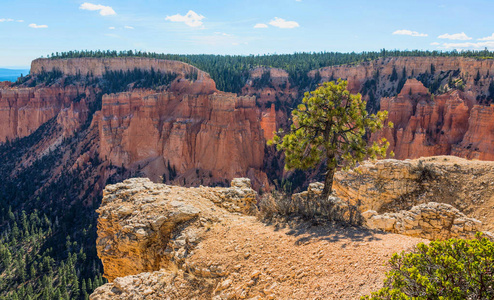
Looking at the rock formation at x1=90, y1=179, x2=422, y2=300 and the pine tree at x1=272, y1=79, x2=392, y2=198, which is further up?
the pine tree at x1=272, y1=79, x2=392, y2=198

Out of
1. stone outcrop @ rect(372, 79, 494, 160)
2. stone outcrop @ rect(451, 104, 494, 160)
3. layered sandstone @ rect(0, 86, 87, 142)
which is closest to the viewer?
stone outcrop @ rect(451, 104, 494, 160)

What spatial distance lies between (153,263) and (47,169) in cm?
5989

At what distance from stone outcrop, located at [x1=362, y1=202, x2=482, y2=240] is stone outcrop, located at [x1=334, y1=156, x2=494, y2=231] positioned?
270 cm

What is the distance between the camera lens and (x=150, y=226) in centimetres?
1032

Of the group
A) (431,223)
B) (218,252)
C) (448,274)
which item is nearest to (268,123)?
(431,223)

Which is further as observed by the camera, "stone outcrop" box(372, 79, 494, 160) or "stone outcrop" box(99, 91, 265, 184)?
"stone outcrop" box(99, 91, 265, 184)

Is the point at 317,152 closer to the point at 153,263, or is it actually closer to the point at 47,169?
the point at 153,263

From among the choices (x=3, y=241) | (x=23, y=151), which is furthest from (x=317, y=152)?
(x=23, y=151)

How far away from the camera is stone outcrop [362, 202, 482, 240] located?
417 inches

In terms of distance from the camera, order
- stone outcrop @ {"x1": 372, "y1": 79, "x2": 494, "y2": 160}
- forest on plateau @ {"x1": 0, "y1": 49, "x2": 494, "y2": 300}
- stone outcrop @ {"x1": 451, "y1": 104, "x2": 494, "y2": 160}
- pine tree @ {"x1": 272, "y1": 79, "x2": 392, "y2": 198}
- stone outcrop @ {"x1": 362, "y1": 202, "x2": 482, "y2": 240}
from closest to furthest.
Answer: stone outcrop @ {"x1": 362, "y1": 202, "x2": 482, "y2": 240}, pine tree @ {"x1": 272, "y1": 79, "x2": 392, "y2": 198}, forest on plateau @ {"x1": 0, "y1": 49, "x2": 494, "y2": 300}, stone outcrop @ {"x1": 451, "y1": 104, "x2": 494, "y2": 160}, stone outcrop @ {"x1": 372, "y1": 79, "x2": 494, "y2": 160}

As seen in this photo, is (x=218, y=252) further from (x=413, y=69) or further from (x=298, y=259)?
(x=413, y=69)

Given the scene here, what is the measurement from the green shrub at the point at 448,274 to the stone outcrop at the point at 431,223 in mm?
5936

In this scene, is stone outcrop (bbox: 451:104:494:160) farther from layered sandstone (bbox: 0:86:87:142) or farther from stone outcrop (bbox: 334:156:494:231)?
layered sandstone (bbox: 0:86:87:142)

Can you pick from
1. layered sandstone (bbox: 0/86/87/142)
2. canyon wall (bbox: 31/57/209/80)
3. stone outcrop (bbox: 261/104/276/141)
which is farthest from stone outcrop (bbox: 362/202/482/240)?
layered sandstone (bbox: 0/86/87/142)
